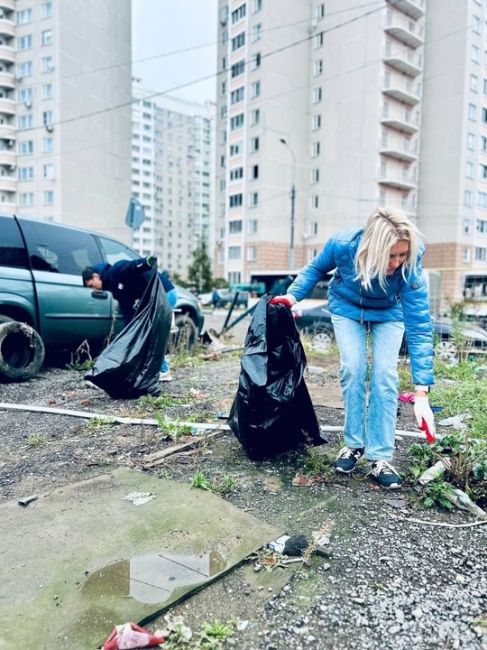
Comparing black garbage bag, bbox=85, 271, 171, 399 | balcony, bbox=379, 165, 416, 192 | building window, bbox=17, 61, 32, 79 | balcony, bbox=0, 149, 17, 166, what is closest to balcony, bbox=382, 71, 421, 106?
balcony, bbox=379, 165, 416, 192

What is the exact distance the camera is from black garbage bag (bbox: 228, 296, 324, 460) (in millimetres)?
2730

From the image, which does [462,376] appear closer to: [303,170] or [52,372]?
[52,372]

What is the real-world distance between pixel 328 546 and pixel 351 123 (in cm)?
3729

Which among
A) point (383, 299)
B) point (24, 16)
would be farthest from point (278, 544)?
point (24, 16)

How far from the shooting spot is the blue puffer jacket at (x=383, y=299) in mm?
2518

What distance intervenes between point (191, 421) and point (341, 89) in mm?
37002

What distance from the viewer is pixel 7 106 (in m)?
40.9

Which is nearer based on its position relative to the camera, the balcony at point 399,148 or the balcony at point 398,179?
the balcony at point 399,148

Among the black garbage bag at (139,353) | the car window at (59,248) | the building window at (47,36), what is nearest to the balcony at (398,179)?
the building window at (47,36)

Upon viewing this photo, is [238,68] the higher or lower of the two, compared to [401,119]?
higher

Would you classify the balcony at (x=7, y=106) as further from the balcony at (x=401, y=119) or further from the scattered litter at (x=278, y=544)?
the scattered litter at (x=278, y=544)

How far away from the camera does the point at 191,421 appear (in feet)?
11.9

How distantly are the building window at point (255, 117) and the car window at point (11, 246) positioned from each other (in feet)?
111

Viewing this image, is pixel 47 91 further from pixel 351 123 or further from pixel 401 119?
pixel 401 119
